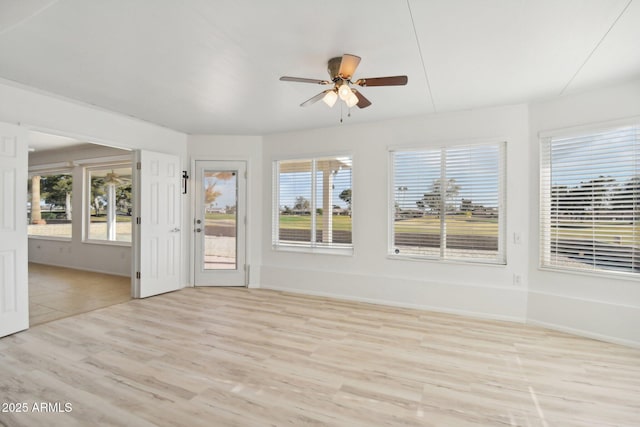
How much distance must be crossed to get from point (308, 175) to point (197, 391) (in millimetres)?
3518

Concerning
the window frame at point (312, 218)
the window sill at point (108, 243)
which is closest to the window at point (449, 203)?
the window frame at point (312, 218)

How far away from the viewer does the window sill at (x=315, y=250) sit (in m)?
4.92

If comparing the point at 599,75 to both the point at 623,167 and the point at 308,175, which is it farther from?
the point at 308,175

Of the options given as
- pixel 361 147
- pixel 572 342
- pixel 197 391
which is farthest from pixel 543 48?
pixel 197 391

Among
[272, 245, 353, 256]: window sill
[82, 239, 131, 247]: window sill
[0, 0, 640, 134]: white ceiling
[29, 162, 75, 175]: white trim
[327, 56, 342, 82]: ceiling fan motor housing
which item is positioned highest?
[0, 0, 640, 134]: white ceiling

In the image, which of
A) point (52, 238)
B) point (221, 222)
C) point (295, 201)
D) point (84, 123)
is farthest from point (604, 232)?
point (52, 238)

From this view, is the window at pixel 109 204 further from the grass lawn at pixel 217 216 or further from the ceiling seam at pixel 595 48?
the ceiling seam at pixel 595 48

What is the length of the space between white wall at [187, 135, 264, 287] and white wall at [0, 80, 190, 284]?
1.15ft

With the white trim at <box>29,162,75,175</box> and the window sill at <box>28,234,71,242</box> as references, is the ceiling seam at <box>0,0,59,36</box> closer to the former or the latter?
the white trim at <box>29,162,75,175</box>

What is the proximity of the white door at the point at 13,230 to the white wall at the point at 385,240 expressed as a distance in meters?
3.01

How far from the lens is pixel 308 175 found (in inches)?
205

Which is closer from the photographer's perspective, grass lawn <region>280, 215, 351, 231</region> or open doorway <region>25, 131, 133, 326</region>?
grass lawn <region>280, 215, 351, 231</region>

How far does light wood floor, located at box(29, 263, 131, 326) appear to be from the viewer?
412 cm

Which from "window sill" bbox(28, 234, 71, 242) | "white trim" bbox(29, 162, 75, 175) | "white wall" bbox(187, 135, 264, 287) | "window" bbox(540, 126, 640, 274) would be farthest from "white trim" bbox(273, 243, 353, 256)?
"window sill" bbox(28, 234, 71, 242)
